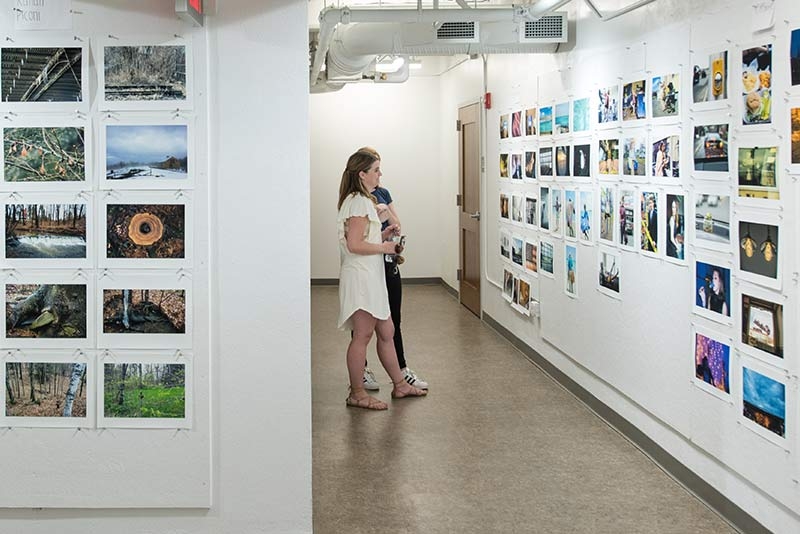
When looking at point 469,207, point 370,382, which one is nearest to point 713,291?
point 370,382

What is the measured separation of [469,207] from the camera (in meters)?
10.3

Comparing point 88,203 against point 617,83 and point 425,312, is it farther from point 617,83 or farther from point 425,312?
point 425,312

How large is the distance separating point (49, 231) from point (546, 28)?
3.79m

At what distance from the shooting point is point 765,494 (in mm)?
3859

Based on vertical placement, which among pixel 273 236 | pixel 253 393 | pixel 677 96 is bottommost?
pixel 253 393

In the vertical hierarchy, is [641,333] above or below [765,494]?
above

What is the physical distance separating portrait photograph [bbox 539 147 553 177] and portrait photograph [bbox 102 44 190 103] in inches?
148

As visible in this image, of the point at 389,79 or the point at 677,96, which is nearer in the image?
the point at 677,96

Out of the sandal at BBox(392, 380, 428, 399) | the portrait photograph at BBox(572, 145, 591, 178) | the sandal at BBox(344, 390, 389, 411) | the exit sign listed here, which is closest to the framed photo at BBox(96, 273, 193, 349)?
the exit sign

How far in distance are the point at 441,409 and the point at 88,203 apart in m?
3.06

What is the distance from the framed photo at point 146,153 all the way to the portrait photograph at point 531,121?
13.3ft

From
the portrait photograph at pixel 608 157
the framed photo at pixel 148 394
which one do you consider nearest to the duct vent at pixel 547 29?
the portrait photograph at pixel 608 157

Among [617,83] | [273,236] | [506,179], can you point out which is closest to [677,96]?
[617,83]

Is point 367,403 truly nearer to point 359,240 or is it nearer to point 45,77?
point 359,240
